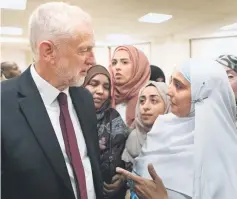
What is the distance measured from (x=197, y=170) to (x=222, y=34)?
8642mm

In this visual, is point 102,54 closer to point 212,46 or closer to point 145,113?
point 212,46

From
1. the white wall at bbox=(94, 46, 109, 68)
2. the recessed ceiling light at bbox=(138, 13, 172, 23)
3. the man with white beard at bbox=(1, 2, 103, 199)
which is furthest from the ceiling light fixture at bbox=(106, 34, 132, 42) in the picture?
the man with white beard at bbox=(1, 2, 103, 199)

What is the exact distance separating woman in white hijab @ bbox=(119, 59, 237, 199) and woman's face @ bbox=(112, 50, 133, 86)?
0.66 meters

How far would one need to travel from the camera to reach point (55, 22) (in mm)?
1148

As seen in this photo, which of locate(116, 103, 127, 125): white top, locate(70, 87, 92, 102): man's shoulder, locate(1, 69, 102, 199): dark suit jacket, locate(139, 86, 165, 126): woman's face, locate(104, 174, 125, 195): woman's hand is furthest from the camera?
Answer: locate(116, 103, 127, 125): white top

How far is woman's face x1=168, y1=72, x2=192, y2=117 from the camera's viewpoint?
1355 mm

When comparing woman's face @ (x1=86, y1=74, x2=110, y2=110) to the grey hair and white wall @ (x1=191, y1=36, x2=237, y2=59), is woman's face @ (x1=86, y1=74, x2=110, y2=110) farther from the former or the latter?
white wall @ (x1=191, y1=36, x2=237, y2=59)

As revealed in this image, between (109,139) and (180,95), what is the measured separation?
1.48ft

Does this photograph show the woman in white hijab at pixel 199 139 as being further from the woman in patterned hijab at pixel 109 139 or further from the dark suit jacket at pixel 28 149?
the dark suit jacket at pixel 28 149

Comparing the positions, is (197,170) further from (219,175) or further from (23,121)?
(23,121)

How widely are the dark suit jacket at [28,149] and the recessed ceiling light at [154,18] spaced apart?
19.7 ft

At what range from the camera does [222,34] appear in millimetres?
9156

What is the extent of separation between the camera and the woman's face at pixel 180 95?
1.36 meters

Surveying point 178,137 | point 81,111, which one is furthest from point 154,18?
point 81,111
